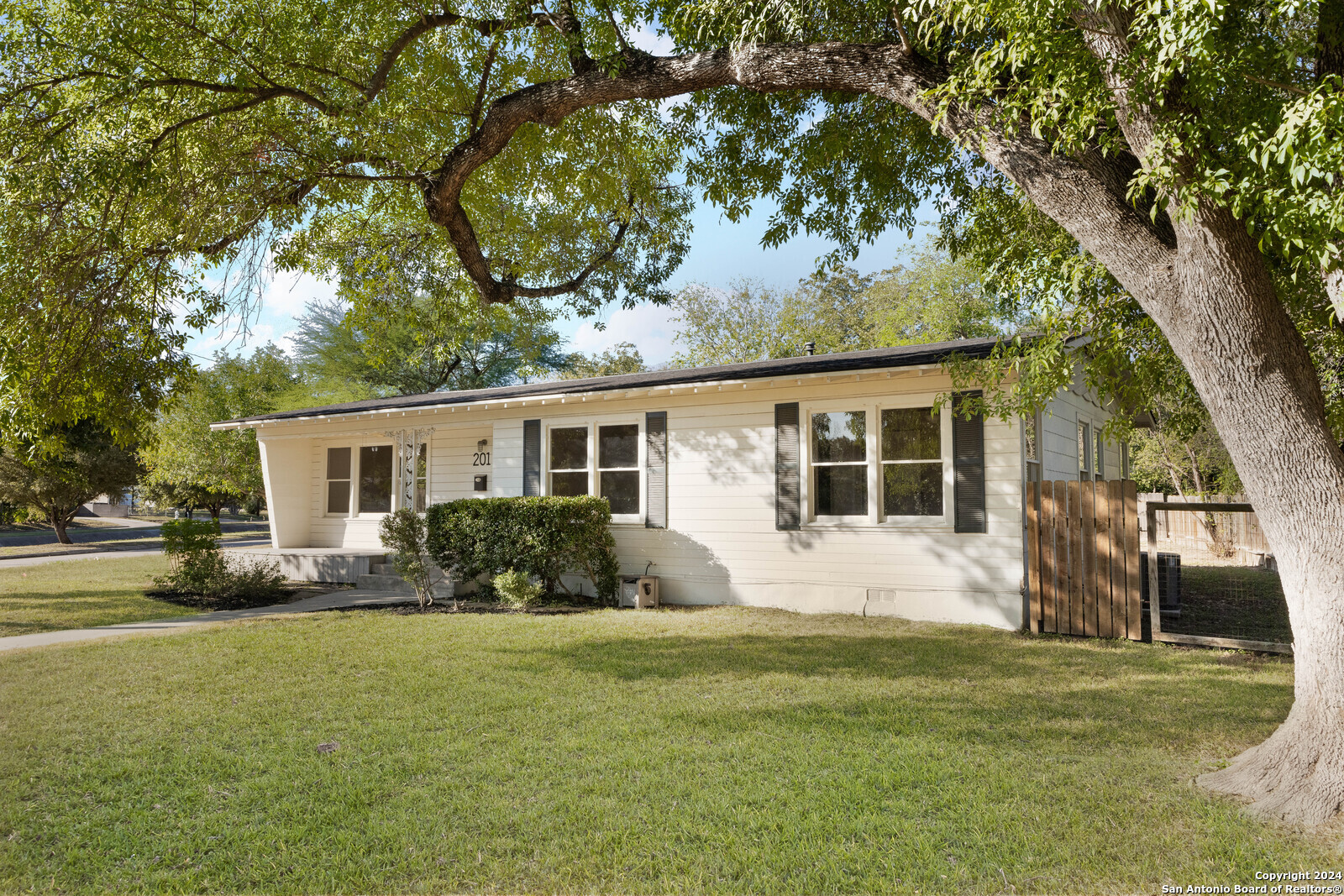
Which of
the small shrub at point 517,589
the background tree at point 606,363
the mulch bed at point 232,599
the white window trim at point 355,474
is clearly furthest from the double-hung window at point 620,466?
the background tree at point 606,363

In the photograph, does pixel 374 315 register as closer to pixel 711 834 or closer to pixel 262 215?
pixel 262 215

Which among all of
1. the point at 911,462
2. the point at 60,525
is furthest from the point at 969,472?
the point at 60,525

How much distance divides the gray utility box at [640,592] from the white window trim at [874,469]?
237 cm

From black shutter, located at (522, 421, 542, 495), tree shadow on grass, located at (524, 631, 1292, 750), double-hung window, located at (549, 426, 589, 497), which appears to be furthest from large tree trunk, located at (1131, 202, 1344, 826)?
black shutter, located at (522, 421, 542, 495)

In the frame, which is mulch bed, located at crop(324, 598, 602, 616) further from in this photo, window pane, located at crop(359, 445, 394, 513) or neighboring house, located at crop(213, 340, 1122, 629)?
window pane, located at crop(359, 445, 394, 513)

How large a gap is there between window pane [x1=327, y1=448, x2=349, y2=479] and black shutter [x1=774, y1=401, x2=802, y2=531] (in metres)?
9.98

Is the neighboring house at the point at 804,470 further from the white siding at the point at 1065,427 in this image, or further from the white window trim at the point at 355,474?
the white window trim at the point at 355,474

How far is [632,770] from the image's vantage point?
423 centimetres

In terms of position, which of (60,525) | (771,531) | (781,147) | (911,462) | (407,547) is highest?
(781,147)

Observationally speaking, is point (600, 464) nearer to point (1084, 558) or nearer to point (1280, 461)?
point (1084, 558)

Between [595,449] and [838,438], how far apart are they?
384 cm

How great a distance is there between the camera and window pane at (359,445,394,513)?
1541 centimetres

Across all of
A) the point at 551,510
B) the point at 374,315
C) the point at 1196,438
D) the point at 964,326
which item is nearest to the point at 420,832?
the point at 551,510

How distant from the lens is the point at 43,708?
5.47 metres
